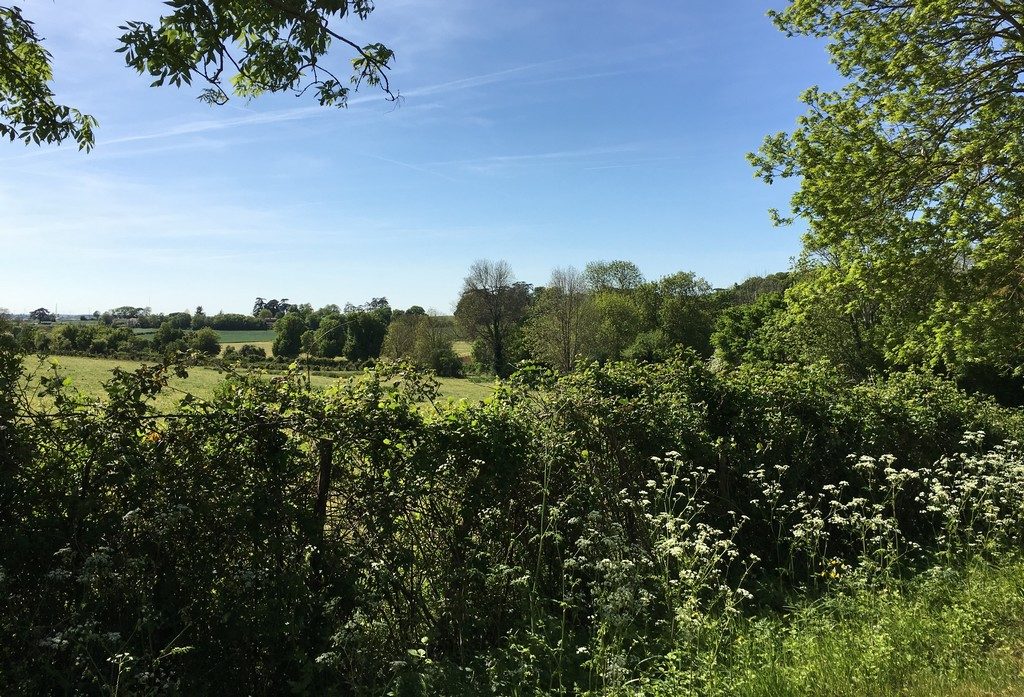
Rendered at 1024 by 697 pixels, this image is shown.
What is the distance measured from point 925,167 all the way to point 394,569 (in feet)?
39.8

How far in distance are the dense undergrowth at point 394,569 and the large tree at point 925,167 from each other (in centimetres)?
771

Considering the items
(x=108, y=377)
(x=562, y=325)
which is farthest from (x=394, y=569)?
(x=562, y=325)

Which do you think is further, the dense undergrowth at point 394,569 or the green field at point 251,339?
the green field at point 251,339

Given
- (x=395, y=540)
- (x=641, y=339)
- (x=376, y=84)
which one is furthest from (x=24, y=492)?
(x=641, y=339)

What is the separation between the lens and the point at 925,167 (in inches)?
465

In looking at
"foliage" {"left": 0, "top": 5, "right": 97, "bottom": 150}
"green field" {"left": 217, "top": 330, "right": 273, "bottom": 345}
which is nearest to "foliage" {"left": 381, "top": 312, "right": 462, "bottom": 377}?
"green field" {"left": 217, "top": 330, "right": 273, "bottom": 345}

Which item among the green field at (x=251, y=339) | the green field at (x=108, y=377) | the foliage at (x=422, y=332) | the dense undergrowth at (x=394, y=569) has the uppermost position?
the foliage at (x=422, y=332)

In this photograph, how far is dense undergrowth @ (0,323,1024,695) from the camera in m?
3.58

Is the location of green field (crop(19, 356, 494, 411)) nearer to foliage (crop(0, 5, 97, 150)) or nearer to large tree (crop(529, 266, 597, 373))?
foliage (crop(0, 5, 97, 150))

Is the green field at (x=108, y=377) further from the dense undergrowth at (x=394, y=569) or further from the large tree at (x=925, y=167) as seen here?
the large tree at (x=925, y=167)

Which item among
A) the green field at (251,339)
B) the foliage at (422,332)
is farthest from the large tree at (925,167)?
the foliage at (422,332)

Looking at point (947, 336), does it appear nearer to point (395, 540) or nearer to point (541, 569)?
point (541, 569)

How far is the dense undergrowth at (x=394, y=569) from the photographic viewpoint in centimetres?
358

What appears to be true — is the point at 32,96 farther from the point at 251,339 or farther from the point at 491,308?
the point at 491,308
